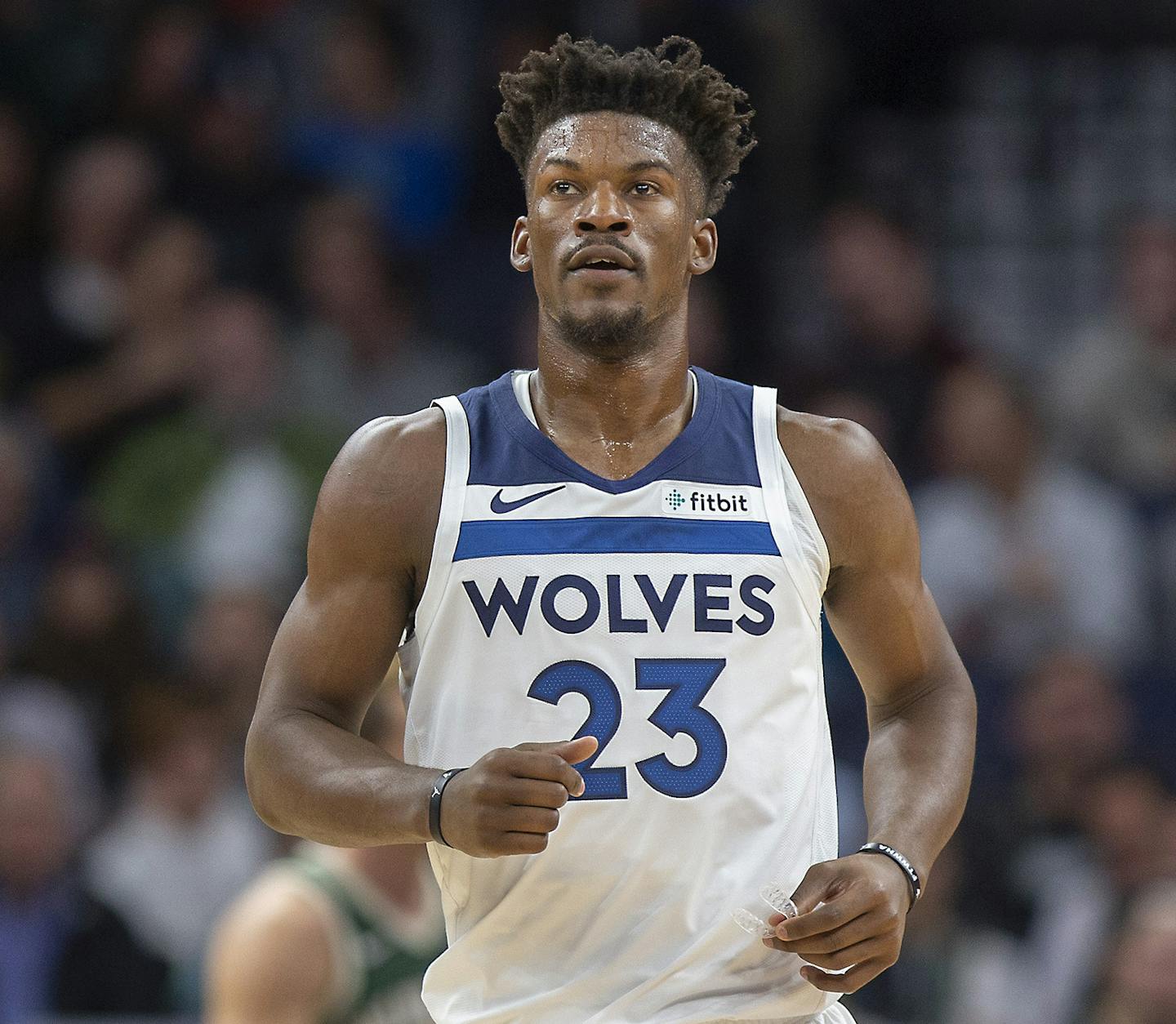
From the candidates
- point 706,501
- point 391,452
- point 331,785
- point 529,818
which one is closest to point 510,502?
point 391,452

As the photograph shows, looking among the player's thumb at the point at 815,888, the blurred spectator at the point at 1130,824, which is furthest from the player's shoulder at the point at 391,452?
the blurred spectator at the point at 1130,824

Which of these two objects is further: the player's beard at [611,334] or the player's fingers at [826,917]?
the player's beard at [611,334]

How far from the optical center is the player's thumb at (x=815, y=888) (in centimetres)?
312

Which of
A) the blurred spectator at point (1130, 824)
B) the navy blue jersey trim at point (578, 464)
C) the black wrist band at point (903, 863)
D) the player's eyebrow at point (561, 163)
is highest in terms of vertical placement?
the player's eyebrow at point (561, 163)

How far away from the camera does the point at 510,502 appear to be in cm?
345

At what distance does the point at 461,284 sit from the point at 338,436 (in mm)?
1216

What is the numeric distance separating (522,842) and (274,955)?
2.41 m

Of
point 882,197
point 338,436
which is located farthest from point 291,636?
point 882,197

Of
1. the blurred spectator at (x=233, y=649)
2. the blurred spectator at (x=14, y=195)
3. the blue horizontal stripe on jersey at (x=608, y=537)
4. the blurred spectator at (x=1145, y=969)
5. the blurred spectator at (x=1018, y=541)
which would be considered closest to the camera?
the blue horizontal stripe on jersey at (x=608, y=537)

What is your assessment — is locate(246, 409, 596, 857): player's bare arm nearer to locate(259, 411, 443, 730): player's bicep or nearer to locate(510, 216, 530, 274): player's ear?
locate(259, 411, 443, 730): player's bicep

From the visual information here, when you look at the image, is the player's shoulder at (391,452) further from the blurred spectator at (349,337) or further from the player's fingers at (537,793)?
the blurred spectator at (349,337)

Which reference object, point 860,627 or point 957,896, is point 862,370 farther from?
point 860,627

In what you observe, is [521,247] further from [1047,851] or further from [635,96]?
[1047,851]

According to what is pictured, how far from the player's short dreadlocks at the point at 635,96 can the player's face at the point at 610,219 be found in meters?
0.03
